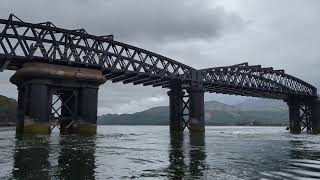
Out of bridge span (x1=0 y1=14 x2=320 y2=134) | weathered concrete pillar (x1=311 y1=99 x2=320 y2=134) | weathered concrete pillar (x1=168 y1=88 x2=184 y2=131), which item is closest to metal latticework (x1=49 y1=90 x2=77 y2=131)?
bridge span (x1=0 y1=14 x2=320 y2=134)

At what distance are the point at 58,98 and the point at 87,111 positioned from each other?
838 cm

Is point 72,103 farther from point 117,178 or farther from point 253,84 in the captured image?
point 253,84

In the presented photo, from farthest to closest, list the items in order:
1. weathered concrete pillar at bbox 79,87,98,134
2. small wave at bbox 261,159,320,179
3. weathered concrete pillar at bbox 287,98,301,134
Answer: weathered concrete pillar at bbox 287,98,301,134 < weathered concrete pillar at bbox 79,87,98,134 < small wave at bbox 261,159,320,179

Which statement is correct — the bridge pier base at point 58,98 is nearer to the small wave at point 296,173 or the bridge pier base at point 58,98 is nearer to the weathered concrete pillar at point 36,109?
the weathered concrete pillar at point 36,109

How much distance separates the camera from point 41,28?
2628 inches

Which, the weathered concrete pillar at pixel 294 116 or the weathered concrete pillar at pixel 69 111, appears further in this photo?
the weathered concrete pillar at pixel 294 116

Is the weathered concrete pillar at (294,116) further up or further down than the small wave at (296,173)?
further up

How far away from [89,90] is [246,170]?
5125 centimetres

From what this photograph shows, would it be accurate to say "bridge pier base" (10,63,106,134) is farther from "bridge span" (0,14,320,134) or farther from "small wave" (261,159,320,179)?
"small wave" (261,159,320,179)

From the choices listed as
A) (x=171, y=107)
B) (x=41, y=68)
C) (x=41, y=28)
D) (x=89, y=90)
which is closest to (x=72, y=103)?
(x=89, y=90)

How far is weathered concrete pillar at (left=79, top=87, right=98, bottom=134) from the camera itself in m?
65.2

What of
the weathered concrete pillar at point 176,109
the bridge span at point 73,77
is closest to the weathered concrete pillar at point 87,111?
the bridge span at point 73,77

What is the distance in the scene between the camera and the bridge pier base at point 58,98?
6059cm

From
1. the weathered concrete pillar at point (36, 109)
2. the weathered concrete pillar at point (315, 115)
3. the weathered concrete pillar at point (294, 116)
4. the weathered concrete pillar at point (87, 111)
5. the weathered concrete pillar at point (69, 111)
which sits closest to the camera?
the weathered concrete pillar at point (36, 109)
